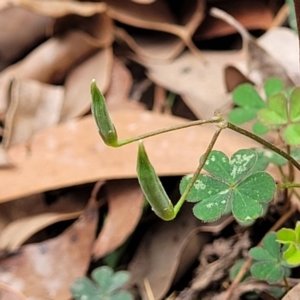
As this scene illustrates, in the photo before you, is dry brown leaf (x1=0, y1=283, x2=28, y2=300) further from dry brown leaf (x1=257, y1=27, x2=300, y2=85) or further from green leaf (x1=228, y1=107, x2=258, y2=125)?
dry brown leaf (x1=257, y1=27, x2=300, y2=85)

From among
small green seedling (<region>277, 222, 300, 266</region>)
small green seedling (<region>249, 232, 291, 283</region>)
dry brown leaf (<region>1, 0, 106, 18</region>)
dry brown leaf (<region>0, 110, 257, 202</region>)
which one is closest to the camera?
small green seedling (<region>277, 222, 300, 266</region>)

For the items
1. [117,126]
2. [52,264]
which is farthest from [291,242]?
[117,126]

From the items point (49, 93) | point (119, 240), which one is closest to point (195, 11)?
point (49, 93)

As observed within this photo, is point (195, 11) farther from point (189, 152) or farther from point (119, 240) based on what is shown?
point (119, 240)

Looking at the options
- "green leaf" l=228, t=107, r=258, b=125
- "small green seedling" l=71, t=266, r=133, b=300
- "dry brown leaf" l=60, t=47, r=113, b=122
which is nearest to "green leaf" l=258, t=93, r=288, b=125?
"green leaf" l=228, t=107, r=258, b=125

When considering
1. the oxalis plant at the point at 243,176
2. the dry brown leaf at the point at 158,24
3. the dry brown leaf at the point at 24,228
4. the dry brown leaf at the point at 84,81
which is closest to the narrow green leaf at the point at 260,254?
the oxalis plant at the point at 243,176
